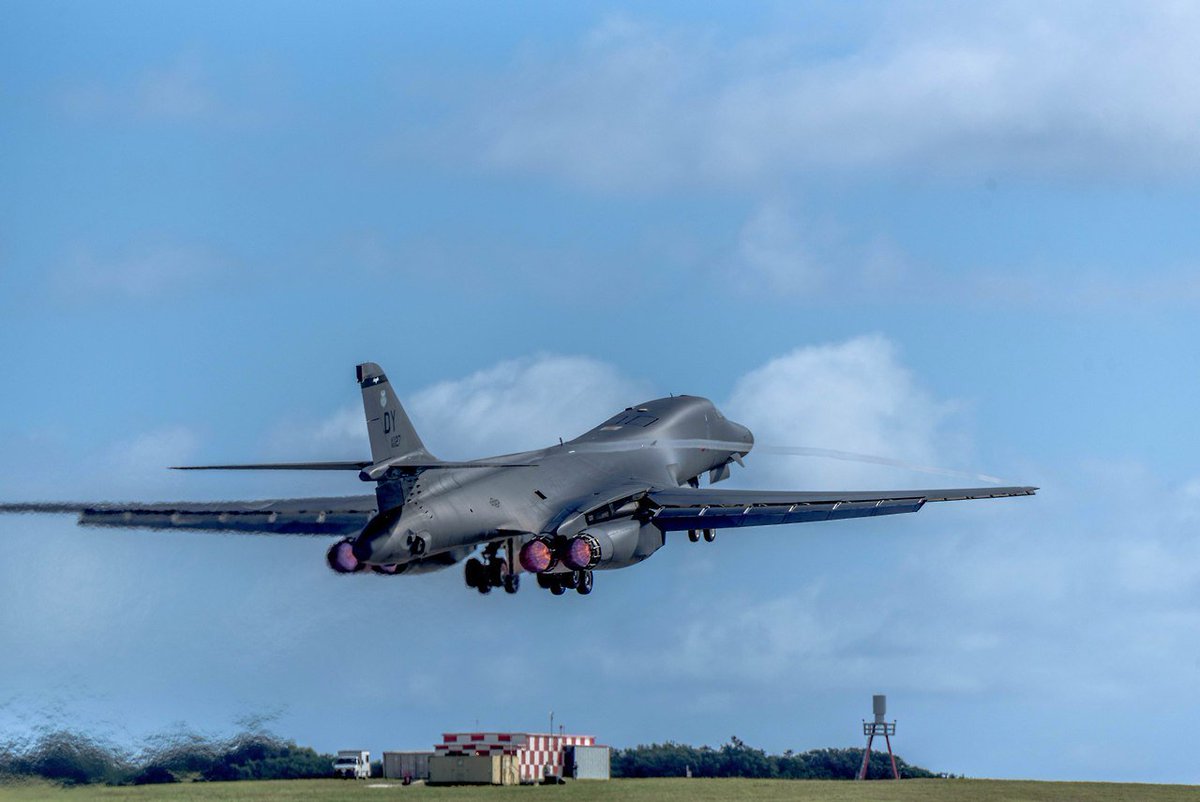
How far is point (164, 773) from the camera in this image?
43.3 metres

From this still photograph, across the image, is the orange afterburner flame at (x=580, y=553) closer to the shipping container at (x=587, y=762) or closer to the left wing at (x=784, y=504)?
the left wing at (x=784, y=504)

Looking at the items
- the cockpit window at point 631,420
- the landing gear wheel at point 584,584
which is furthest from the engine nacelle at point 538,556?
the cockpit window at point 631,420

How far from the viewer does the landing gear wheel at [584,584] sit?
54969 millimetres

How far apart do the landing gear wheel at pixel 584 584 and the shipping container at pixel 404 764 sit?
330 inches

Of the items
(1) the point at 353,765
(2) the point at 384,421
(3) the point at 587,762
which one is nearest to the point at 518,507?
(2) the point at 384,421

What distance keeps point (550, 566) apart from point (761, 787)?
10283 mm

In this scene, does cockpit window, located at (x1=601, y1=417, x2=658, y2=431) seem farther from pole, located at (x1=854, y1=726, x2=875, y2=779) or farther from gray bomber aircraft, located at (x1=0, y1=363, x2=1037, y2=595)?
pole, located at (x1=854, y1=726, x2=875, y2=779)

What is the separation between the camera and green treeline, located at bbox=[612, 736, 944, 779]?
220 feet

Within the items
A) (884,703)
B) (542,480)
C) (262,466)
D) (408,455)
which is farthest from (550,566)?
(884,703)

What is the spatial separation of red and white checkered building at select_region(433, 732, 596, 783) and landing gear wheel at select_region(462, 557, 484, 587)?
5.38m

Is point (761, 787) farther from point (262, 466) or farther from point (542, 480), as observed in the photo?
point (262, 466)

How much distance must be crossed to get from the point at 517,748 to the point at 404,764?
5.41m

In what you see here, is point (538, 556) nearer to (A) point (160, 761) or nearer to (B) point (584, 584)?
(B) point (584, 584)

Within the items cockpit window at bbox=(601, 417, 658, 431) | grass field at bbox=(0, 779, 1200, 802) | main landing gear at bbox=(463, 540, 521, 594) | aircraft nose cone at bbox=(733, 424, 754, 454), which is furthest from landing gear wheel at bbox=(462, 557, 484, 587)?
aircraft nose cone at bbox=(733, 424, 754, 454)
